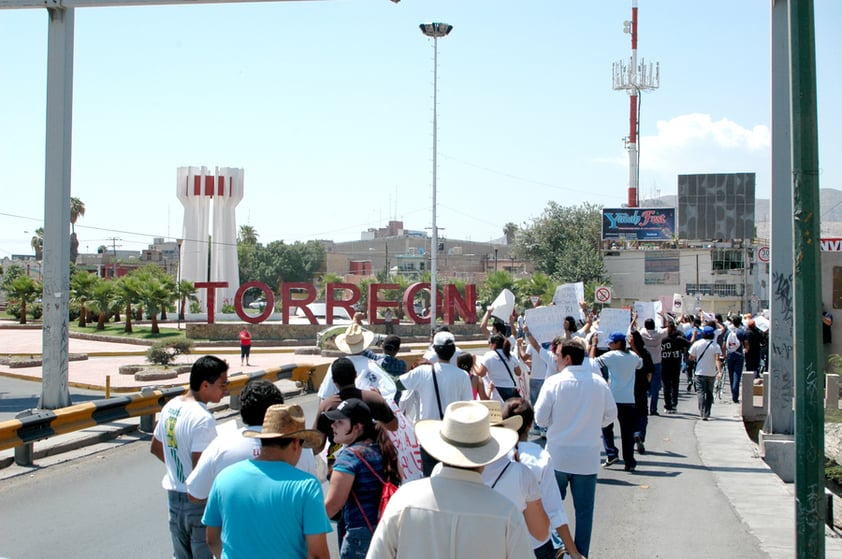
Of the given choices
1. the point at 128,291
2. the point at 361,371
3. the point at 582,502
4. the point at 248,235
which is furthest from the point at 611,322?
the point at 248,235

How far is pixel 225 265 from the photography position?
73.5 metres

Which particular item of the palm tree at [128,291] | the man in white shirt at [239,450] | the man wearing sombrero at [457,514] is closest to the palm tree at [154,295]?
the palm tree at [128,291]

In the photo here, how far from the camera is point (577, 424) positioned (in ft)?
21.3

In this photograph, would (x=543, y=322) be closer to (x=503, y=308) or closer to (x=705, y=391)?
(x=503, y=308)

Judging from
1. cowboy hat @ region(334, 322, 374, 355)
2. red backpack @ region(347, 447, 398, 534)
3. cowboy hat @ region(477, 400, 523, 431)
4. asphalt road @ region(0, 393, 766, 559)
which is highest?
cowboy hat @ region(334, 322, 374, 355)

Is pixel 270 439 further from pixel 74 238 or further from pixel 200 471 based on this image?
pixel 74 238

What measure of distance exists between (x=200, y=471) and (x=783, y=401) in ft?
29.2

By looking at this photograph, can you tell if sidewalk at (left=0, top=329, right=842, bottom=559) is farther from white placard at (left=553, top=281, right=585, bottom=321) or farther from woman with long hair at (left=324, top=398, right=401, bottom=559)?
woman with long hair at (left=324, top=398, right=401, bottom=559)

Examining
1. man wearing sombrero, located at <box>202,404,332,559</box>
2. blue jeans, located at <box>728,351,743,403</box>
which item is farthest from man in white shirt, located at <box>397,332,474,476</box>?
blue jeans, located at <box>728,351,743,403</box>

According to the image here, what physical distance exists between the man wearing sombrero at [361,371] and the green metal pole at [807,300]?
10.9 feet

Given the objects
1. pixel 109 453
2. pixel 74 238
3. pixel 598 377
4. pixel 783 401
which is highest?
pixel 74 238

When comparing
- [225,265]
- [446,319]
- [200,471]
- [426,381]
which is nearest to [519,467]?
[200,471]

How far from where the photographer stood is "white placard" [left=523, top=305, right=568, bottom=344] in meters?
12.1

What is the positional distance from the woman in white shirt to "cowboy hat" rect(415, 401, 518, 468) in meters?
7.12
